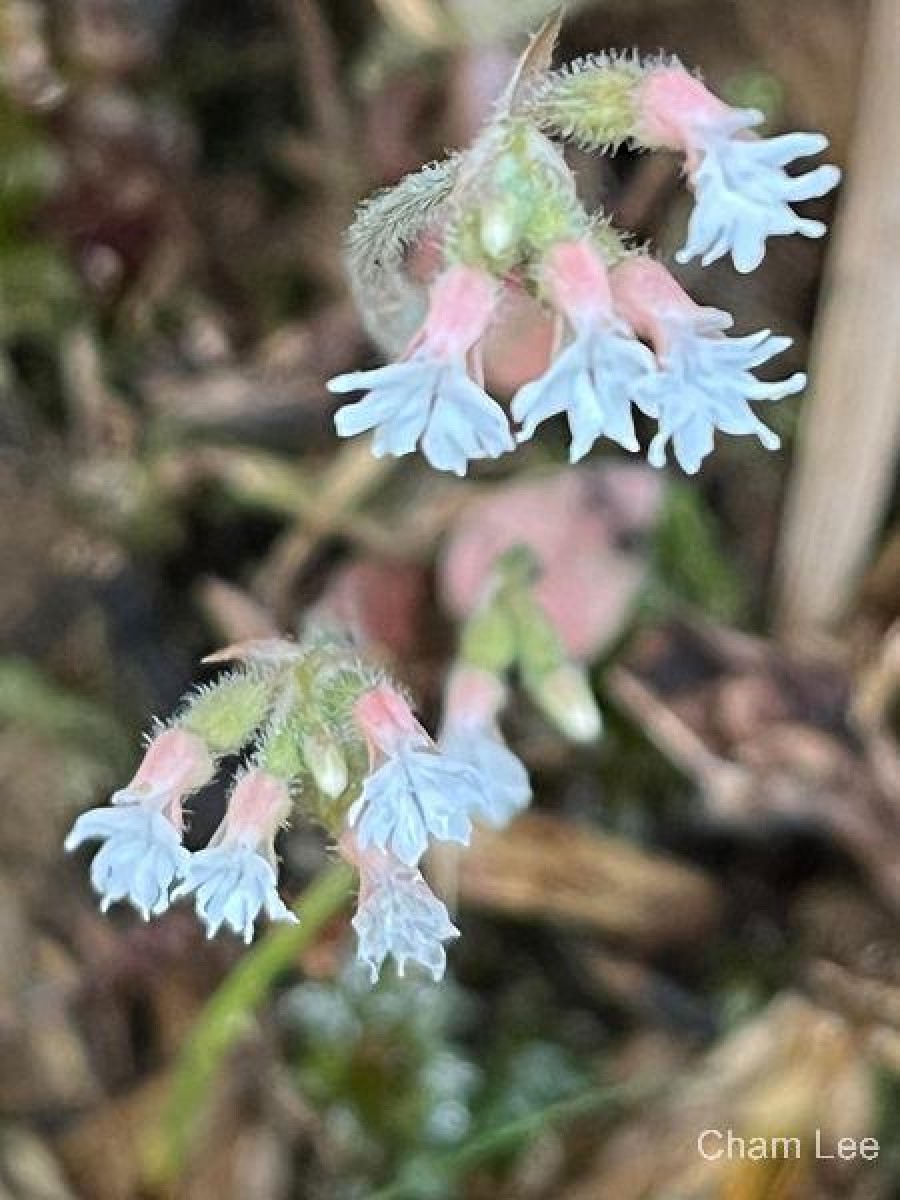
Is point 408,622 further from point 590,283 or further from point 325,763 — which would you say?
point 590,283

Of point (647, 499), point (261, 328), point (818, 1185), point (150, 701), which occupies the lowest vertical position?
point (818, 1185)

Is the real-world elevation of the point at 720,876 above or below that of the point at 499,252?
below

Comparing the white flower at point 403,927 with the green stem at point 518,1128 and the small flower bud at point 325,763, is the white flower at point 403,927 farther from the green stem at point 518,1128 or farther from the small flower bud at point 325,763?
the green stem at point 518,1128

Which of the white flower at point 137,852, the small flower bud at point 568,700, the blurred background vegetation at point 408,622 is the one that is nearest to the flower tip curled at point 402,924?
the white flower at point 137,852

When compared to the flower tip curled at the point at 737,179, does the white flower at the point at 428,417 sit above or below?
below

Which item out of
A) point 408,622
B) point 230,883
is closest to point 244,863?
point 230,883

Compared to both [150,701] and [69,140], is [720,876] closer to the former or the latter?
[150,701]

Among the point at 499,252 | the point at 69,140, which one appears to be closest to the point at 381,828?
the point at 499,252
